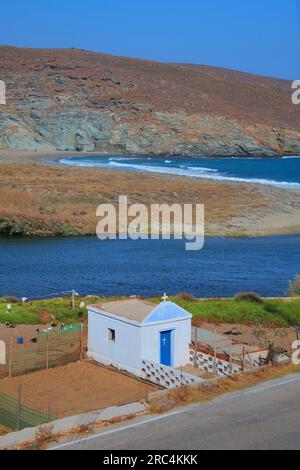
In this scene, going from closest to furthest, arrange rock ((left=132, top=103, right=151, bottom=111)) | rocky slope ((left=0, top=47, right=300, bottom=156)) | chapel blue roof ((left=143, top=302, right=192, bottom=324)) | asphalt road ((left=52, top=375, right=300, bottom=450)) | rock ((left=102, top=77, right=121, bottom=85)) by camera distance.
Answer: asphalt road ((left=52, top=375, right=300, bottom=450)), chapel blue roof ((left=143, top=302, right=192, bottom=324)), rocky slope ((left=0, top=47, right=300, bottom=156)), rock ((left=132, top=103, right=151, bottom=111)), rock ((left=102, top=77, right=121, bottom=85))

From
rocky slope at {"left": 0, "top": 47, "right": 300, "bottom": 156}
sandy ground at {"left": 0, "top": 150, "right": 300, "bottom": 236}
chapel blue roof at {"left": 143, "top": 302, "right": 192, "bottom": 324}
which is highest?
rocky slope at {"left": 0, "top": 47, "right": 300, "bottom": 156}

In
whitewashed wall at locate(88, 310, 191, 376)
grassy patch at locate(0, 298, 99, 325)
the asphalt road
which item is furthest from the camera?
grassy patch at locate(0, 298, 99, 325)

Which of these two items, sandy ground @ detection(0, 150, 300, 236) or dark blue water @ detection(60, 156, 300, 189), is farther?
dark blue water @ detection(60, 156, 300, 189)

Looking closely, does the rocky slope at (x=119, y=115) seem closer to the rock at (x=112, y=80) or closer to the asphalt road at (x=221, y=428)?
the rock at (x=112, y=80)

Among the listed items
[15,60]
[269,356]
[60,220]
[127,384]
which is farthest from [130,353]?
[15,60]

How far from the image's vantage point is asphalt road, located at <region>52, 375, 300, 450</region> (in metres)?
11.9

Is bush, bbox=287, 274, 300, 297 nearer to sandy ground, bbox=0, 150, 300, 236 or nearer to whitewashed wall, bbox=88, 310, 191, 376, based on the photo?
whitewashed wall, bbox=88, 310, 191, 376

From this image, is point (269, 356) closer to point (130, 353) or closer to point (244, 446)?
point (130, 353)

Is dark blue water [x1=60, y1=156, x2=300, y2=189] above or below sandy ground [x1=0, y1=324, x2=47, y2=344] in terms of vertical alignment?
above

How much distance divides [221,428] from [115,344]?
5838mm

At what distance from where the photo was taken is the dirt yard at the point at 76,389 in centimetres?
1520

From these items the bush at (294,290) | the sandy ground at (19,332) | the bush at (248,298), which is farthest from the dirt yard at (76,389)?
the bush at (294,290)

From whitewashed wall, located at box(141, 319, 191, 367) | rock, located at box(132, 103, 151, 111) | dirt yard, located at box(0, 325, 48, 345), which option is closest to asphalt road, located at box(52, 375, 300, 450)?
whitewashed wall, located at box(141, 319, 191, 367)

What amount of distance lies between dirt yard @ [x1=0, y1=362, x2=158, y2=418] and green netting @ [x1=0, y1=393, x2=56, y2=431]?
0.35 metres
